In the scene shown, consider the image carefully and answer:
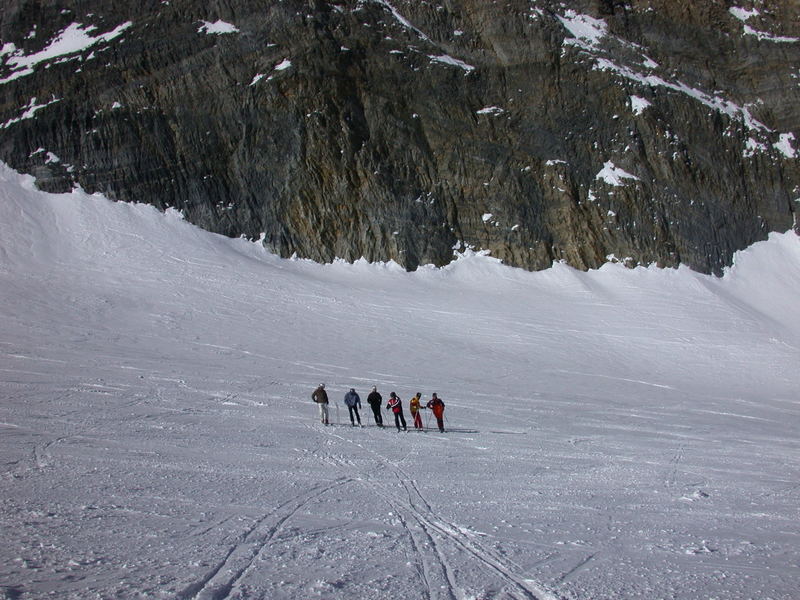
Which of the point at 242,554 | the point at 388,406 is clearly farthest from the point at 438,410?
the point at 242,554

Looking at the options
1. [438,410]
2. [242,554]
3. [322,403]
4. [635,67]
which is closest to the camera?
[242,554]

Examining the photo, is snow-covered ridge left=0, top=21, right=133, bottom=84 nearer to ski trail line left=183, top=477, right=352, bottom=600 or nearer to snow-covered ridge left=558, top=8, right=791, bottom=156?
snow-covered ridge left=558, top=8, right=791, bottom=156

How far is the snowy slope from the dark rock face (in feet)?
21.2

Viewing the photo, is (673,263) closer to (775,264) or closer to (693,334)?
(775,264)

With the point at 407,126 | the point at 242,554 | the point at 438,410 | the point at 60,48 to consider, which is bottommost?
the point at 242,554

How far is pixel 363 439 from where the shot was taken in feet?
38.7

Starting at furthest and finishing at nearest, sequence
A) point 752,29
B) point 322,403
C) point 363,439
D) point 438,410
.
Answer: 1. point 752,29
2. point 322,403
3. point 438,410
4. point 363,439

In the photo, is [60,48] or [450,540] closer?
[450,540]

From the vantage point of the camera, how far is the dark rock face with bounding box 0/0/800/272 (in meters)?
40.2

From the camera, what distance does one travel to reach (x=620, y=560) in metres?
5.68

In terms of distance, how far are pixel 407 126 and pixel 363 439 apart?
117 feet

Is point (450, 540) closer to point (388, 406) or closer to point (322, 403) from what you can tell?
point (388, 406)

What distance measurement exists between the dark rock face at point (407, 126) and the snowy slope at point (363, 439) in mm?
6472

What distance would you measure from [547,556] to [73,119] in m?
45.5
